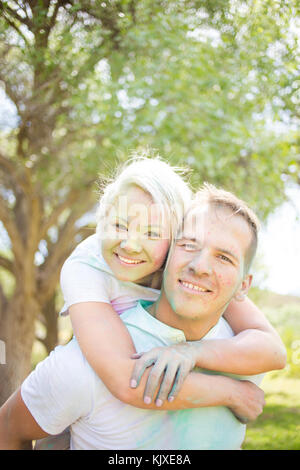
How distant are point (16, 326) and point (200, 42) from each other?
3.24m

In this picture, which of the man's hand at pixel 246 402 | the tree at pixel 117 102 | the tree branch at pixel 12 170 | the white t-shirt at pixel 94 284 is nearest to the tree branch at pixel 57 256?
the tree at pixel 117 102

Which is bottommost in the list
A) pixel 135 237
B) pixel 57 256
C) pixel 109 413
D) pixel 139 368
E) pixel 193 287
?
pixel 109 413

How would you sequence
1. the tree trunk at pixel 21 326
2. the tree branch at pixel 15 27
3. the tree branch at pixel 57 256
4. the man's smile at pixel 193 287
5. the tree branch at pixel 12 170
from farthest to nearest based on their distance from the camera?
the tree branch at pixel 57 256, the tree trunk at pixel 21 326, the tree branch at pixel 12 170, the tree branch at pixel 15 27, the man's smile at pixel 193 287

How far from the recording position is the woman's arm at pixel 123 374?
3.27ft

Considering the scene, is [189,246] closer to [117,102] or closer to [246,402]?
[246,402]

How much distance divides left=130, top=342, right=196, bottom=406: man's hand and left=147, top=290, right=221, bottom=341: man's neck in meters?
0.14

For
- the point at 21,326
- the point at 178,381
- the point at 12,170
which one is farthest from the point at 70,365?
the point at 21,326

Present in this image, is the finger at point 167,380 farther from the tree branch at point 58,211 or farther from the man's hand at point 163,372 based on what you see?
the tree branch at point 58,211

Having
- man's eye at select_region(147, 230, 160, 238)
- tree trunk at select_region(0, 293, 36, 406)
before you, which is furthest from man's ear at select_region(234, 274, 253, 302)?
tree trunk at select_region(0, 293, 36, 406)

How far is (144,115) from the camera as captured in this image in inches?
114

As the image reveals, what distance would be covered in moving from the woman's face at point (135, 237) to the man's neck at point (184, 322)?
88 millimetres

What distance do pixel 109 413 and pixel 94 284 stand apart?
0.90ft

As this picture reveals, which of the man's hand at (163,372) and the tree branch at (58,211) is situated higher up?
the tree branch at (58,211)
